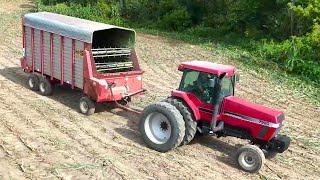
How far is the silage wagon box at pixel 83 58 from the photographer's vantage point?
10445 millimetres

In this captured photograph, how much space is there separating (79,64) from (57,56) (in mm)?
1058

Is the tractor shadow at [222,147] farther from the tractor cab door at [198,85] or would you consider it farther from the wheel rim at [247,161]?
the tractor cab door at [198,85]

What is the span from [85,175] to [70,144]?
147cm

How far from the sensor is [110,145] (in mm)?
8992

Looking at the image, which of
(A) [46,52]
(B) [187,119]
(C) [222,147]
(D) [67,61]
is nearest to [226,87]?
(B) [187,119]

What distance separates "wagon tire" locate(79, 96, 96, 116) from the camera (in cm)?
1066

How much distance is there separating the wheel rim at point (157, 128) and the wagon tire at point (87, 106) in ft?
7.55

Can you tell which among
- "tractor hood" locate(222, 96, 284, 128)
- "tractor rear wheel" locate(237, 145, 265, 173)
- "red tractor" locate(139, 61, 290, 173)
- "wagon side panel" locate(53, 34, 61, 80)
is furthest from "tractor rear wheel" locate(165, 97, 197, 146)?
"wagon side panel" locate(53, 34, 61, 80)

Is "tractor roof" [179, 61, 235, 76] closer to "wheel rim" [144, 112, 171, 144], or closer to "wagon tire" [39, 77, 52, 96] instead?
"wheel rim" [144, 112, 171, 144]

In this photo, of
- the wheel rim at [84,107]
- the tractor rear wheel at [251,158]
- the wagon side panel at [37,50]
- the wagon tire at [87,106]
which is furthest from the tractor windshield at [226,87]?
the wagon side panel at [37,50]

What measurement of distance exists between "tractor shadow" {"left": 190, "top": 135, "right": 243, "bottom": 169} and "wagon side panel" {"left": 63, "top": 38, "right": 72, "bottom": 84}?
385cm

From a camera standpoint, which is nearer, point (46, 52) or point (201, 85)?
point (201, 85)

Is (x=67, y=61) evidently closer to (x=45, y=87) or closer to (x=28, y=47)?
(x=45, y=87)

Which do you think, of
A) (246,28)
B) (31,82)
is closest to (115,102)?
(31,82)
